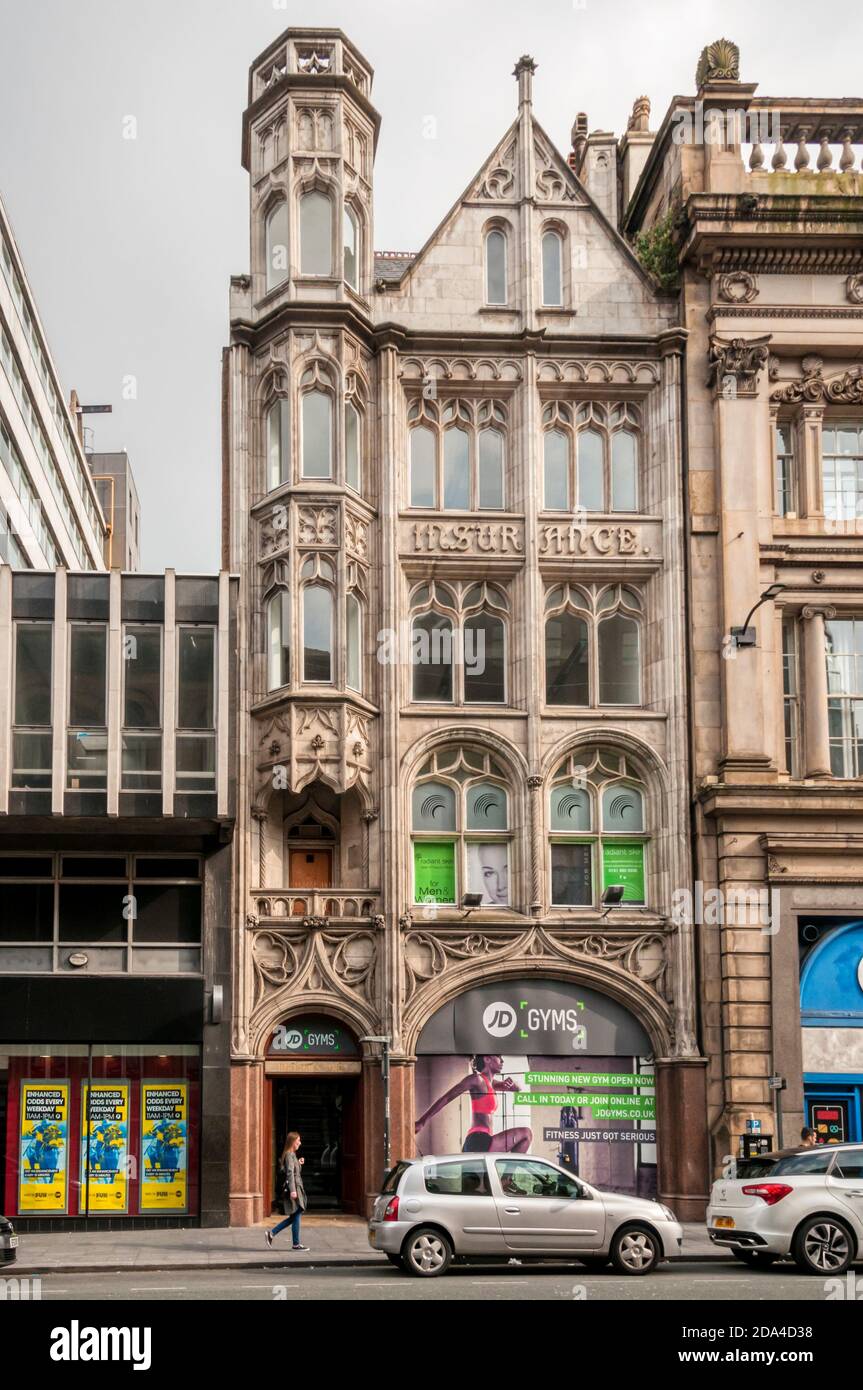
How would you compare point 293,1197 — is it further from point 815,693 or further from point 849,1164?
point 815,693

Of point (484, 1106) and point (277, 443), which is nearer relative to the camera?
point (484, 1106)

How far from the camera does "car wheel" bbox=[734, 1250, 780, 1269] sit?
20.7m

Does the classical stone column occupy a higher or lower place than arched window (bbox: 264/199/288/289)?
lower

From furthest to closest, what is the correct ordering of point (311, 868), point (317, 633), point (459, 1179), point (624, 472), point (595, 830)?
point (624, 472) → point (595, 830) → point (311, 868) → point (317, 633) → point (459, 1179)

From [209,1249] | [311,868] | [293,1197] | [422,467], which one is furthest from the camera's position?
[422,467]

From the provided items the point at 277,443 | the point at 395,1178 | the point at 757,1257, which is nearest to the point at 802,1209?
the point at 757,1257

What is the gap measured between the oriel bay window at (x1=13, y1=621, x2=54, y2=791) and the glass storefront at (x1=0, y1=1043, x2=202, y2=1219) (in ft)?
15.6

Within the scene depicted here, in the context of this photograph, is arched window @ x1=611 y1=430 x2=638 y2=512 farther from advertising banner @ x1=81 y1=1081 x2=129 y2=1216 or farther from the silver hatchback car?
the silver hatchback car

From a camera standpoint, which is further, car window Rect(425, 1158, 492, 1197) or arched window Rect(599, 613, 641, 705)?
arched window Rect(599, 613, 641, 705)

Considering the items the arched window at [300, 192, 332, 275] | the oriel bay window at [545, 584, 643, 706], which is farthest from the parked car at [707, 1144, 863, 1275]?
the arched window at [300, 192, 332, 275]

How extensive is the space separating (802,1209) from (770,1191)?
47cm

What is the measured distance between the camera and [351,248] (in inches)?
1305
